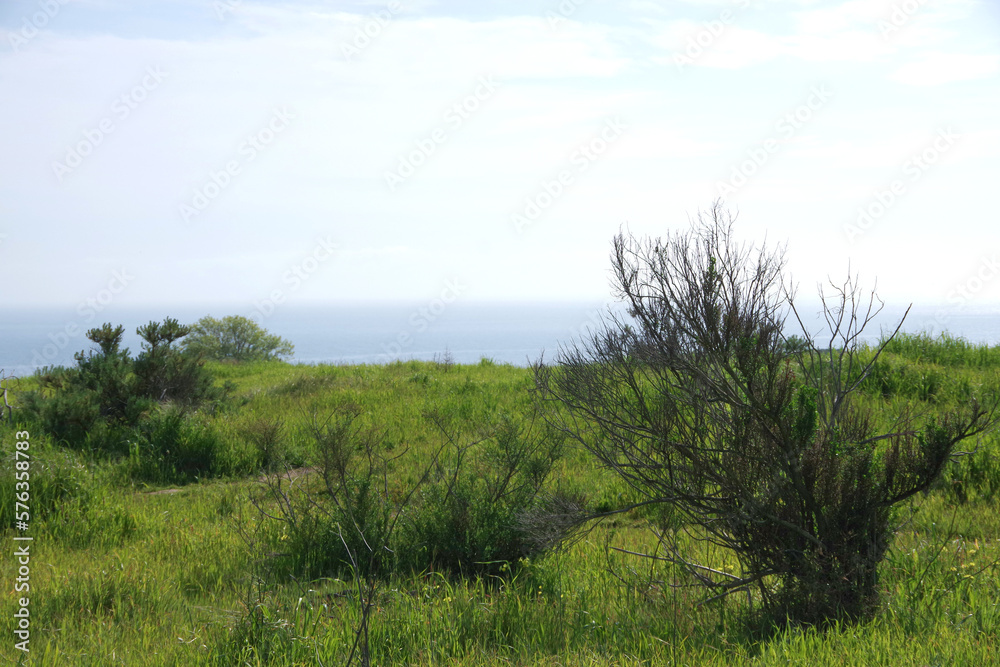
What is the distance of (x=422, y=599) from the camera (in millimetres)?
4609

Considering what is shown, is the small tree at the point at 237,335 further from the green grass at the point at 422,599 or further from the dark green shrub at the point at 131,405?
the green grass at the point at 422,599

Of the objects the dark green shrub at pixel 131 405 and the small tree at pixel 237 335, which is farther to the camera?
the small tree at pixel 237 335

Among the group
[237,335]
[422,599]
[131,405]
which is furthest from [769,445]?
[237,335]

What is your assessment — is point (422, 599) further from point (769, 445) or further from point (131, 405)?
point (131, 405)

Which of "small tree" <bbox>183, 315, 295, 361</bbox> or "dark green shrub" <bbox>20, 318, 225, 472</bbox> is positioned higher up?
"small tree" <bbox>183, 315, 295, 361</bbox>

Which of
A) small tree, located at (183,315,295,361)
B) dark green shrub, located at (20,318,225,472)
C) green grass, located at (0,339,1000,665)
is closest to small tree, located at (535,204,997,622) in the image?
green grass, located at (0,339,1000,665)

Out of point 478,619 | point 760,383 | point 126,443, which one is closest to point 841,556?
point 760,383

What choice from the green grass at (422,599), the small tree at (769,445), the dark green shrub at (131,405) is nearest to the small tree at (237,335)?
the dark green shrub at (131,405)

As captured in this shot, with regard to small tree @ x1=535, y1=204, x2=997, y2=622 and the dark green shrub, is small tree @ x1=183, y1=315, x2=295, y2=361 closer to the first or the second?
the dark green shrub

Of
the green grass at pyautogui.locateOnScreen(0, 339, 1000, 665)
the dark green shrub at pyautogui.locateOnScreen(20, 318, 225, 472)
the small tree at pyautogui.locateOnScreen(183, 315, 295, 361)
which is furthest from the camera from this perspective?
the small tree at pyautogui.locateOnScreen(183, 315, 295, 361)

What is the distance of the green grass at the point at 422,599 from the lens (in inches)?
142

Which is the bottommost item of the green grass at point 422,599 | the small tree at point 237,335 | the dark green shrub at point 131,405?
the green grass at point 422,599

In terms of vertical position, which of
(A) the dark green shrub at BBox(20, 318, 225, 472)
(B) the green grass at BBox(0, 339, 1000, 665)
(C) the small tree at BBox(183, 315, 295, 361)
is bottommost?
(B) the green grass at BBox(0, 339, 1000, 665)

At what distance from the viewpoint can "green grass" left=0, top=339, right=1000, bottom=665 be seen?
360 cm
